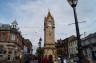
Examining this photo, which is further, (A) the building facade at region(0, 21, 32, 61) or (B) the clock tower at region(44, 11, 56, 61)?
(B) the clock tower at region(44, 11, 56, 61)

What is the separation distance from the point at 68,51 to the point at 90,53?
29785 mm

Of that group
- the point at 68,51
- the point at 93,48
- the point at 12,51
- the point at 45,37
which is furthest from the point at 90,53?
the point at 45,37

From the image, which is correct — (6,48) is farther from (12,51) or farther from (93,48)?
(93,48)

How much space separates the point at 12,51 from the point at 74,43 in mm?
27618

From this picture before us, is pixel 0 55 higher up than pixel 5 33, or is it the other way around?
pixel 5 33

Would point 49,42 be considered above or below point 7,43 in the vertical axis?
above

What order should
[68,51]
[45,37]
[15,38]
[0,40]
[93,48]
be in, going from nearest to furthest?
[93,48] → [0,40] → [15,38] → [68,51] → [45,37]

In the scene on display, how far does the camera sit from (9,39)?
4781 centimetres

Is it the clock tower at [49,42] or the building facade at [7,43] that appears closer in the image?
the building facade at [7,43]

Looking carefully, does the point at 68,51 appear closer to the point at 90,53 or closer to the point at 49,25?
the point at 49,25

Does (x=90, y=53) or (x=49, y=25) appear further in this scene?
(x=49, y=25)

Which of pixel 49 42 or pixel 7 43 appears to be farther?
pixel 49 42

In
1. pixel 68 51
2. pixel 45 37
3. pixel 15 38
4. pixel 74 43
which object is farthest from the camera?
pixel 45 37

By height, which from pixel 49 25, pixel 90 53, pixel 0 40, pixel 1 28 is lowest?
pixel 90 53
